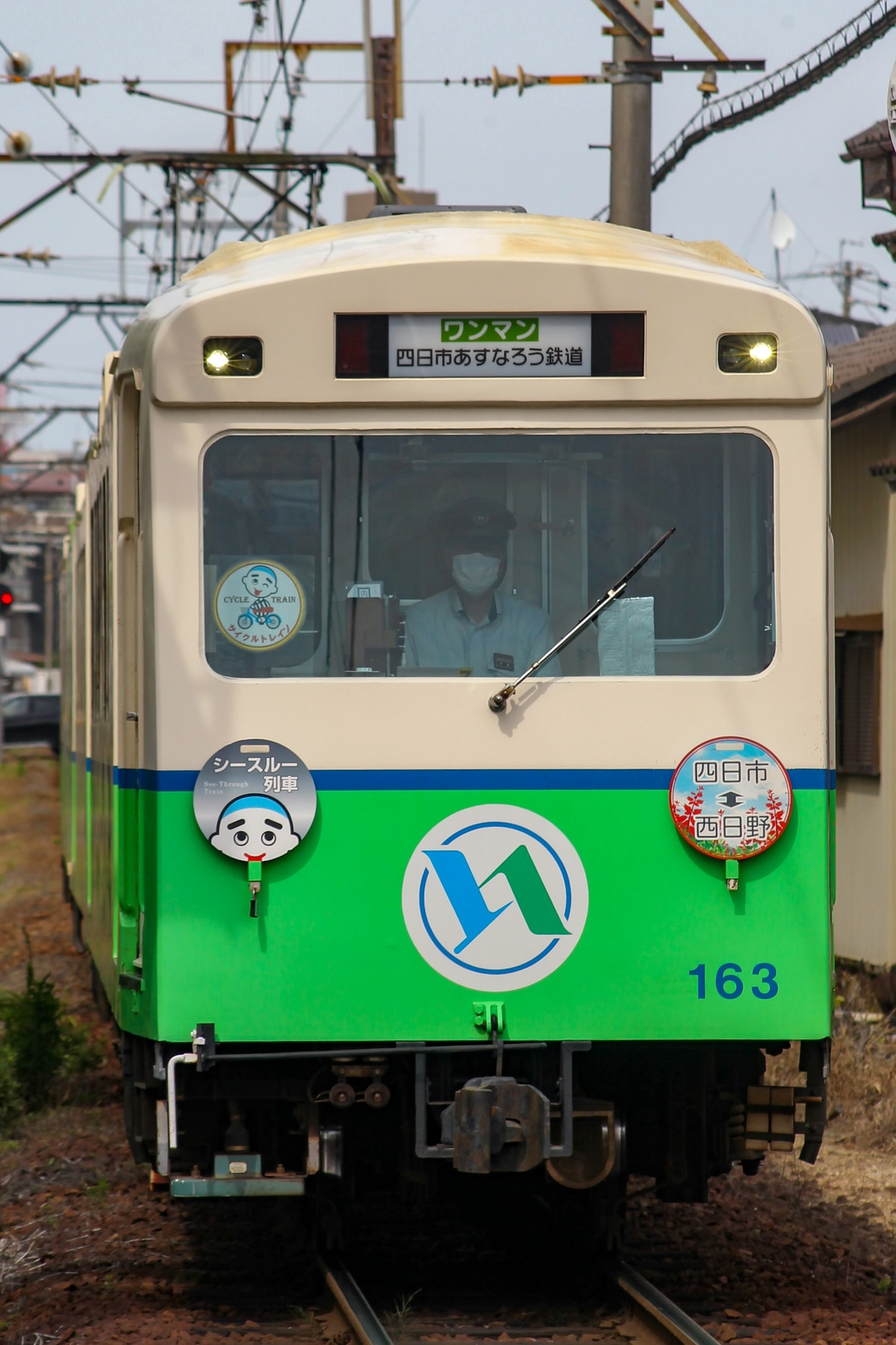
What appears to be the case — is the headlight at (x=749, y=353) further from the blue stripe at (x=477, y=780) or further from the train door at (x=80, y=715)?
the train door at (x=80, y=715)

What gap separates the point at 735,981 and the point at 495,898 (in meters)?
0.72

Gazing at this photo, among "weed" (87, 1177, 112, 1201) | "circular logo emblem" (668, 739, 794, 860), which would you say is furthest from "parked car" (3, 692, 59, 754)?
"circular logo emblem" (668, 739, 794, 860)

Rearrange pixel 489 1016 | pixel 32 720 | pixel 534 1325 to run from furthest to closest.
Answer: pixel 32 720 < pixel 534 1325 < pixel 489 1016

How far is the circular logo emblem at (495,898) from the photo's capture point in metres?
4.91


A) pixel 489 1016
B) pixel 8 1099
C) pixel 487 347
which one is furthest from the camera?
pixel 8 1099

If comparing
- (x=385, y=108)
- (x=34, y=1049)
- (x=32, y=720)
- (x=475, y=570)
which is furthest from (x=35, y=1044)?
(x=32, y=720)

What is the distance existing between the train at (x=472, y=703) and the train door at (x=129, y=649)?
0.12 feet

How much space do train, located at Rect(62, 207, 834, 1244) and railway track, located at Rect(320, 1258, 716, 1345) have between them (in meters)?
A: 0.49

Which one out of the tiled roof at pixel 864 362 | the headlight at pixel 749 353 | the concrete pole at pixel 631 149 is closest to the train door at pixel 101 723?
the headlight at pixel 749 353

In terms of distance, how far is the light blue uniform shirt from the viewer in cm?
505

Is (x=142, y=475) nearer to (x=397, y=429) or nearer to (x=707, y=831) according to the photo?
(x=397, y=429)

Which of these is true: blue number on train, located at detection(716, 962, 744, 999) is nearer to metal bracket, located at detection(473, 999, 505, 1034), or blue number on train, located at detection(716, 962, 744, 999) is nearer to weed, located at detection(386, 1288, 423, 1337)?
metal bracket, located at detection(473, 999, 505, 1034)

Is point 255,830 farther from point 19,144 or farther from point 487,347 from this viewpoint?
point 19,144

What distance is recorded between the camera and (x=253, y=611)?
16.5ft
